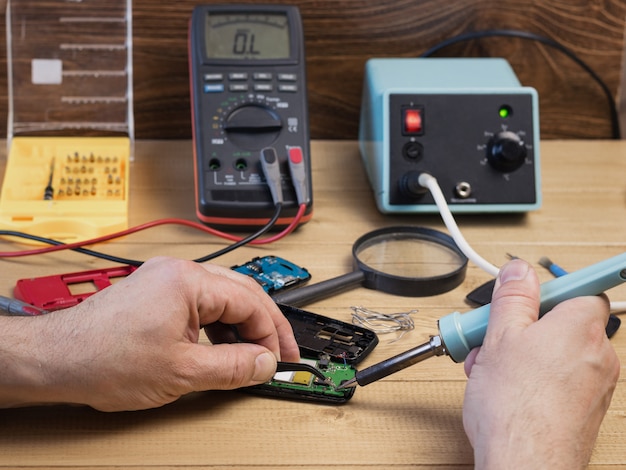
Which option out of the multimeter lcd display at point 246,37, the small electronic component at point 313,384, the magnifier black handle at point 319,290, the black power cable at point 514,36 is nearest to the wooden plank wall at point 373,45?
the black power cable at point 514,36

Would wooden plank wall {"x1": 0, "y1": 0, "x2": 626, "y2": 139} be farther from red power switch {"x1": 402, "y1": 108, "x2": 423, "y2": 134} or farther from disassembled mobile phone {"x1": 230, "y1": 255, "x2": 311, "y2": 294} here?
disassembled mobile phone {"x1": 230, "y1": 255, "x2": 311, "y2": 294}

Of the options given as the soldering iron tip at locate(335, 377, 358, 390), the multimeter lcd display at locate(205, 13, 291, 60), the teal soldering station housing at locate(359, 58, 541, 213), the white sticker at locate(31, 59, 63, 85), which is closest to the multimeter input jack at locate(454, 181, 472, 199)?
the teal soldering station housing at locate(359, 58, 541, 213)

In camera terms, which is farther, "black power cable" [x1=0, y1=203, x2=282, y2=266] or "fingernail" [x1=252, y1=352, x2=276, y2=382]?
"black power cable" [x1=0, y1=203, x2=282, y2=266]

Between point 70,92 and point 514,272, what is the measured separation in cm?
81

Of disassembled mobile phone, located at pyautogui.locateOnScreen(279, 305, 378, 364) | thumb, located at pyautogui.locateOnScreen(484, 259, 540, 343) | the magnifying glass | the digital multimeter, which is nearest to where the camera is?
thumb, located at pyautogui.locateOnScreen(484, 259, 540, 343)

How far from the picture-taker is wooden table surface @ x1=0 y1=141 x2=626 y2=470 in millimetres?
743

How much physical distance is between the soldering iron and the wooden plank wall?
70cm

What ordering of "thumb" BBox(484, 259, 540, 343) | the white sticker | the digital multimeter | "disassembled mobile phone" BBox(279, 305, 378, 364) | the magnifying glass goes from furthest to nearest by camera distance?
the white sticker, the digital multimeter, the magnifying glass, "disassembled mobile phone" BBox(279, 305, 378, 364), "thumb" BBox(484, 259, 540, 343)

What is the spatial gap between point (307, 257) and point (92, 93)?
464mm

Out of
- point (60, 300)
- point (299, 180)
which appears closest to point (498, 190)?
point (299, 180)

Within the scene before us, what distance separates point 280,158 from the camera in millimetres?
1150

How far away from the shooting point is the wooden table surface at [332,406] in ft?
2.44

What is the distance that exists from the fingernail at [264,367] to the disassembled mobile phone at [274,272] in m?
0.20

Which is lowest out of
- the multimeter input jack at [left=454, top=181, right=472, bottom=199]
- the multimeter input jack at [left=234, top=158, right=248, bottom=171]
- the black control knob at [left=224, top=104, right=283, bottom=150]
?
the multimeter input jack at [left=454, top=181, right=472, bottom=199]
